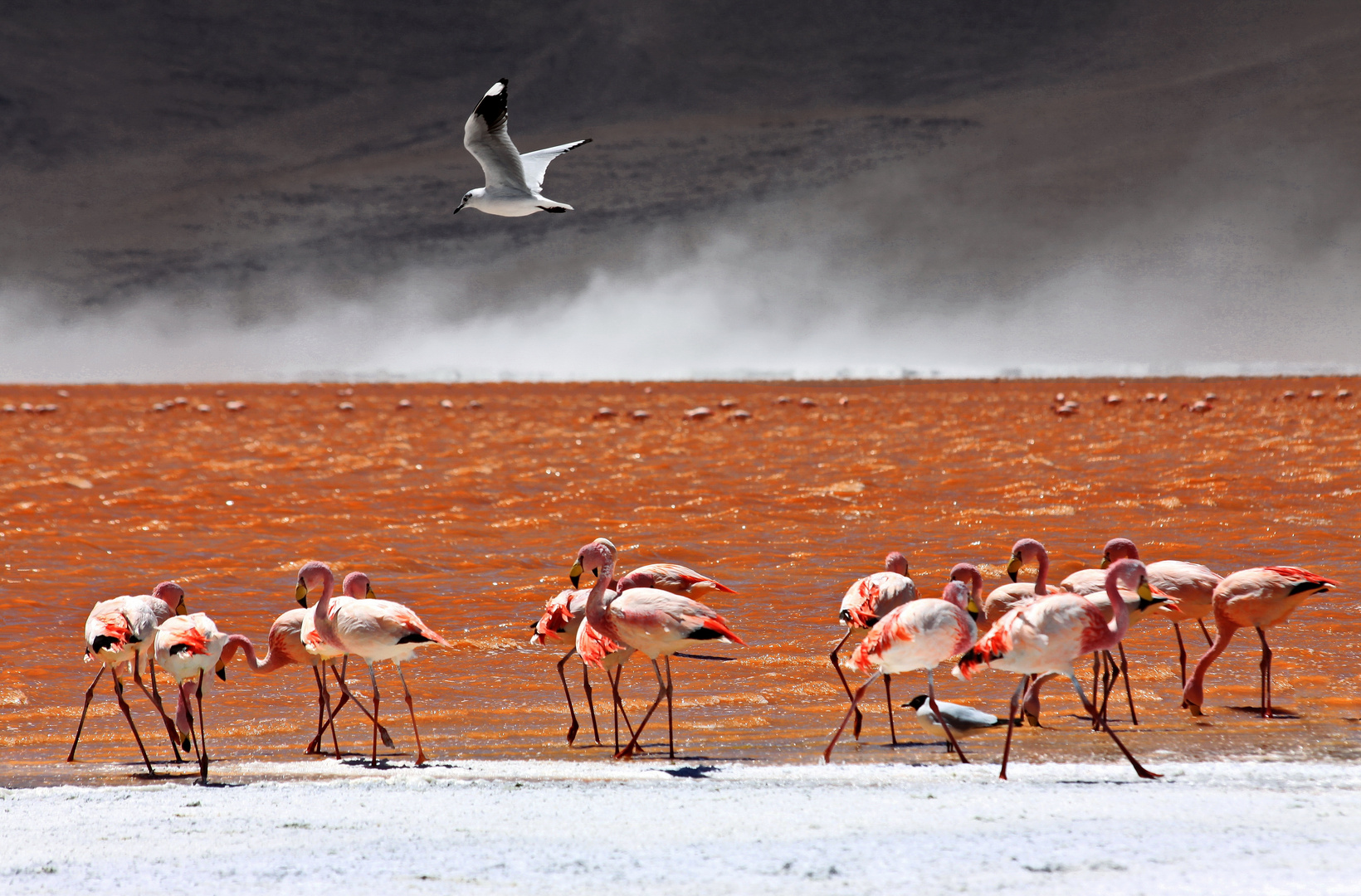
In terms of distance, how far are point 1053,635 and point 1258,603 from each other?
1.91 metres

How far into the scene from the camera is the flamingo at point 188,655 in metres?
6.21

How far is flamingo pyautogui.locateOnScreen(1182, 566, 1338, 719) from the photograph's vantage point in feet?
23.1

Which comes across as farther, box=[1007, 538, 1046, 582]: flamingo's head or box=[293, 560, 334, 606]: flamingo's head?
box=[1007, 538, 1046, 582]: flamingo's head

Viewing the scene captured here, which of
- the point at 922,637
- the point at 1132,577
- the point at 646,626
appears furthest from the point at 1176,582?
the point at 646,626

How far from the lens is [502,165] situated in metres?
13.1

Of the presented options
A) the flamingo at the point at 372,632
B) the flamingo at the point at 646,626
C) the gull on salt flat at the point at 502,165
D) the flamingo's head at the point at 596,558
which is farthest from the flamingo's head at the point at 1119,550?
the gull on salt flat at the point at 502,165

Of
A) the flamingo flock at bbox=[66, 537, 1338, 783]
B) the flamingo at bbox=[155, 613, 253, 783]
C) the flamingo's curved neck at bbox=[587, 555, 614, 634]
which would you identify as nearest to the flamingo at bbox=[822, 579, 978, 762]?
the flamingo flock at bbox=[66, 537, 1338, 783]

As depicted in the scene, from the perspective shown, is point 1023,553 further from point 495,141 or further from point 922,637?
point 495,141

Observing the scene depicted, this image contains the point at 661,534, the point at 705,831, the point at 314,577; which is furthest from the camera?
the point at 661,534

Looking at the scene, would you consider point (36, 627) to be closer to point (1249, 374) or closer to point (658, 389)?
point (658, 389)

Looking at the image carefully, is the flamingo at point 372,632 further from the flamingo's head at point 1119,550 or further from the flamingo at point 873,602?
the flamingo's head at point 1119,550

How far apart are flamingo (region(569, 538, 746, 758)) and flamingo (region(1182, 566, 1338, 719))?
2.69 meters

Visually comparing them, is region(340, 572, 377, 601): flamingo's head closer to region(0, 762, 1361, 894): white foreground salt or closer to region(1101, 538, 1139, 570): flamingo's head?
region(0, 762, 1361, 894): white foreground salt

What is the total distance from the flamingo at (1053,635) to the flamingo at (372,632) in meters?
2.75
